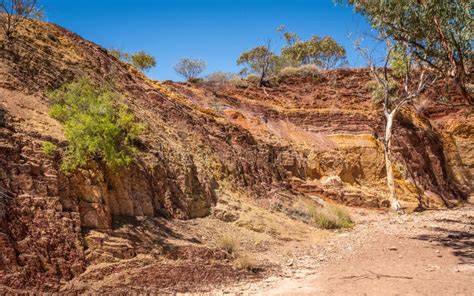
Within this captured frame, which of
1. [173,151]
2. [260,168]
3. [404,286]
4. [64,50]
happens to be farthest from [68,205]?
[260,168]

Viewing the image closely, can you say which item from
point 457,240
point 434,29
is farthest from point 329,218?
point 434,29

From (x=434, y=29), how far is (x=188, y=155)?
8.45 meters

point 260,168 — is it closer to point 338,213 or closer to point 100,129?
point 338,213

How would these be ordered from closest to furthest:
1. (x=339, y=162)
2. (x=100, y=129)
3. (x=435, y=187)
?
1. (x=100, y=129)
2. (x=339, y=162)
3. (x=435, y=187)

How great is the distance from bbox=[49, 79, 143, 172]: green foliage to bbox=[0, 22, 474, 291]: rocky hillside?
280 mm

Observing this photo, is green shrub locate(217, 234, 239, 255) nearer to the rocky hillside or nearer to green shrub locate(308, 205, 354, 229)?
the rocky hillside

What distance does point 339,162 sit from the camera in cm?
2139

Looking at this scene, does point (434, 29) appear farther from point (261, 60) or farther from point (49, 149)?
point (261, 60)

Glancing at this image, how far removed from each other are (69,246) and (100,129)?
9.31 feet

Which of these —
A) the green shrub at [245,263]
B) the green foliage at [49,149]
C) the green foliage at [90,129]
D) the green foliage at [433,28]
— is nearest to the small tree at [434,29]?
the green foliage at [433,28]

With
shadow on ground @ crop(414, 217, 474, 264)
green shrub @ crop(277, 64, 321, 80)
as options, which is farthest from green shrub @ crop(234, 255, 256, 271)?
green shrub @ crop(277, 64, 321, 80)

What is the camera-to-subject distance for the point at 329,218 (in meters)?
15.0

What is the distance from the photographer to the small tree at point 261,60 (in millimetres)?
31406

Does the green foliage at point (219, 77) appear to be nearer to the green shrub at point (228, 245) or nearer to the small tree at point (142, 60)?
the small tree at point (142, 60)
